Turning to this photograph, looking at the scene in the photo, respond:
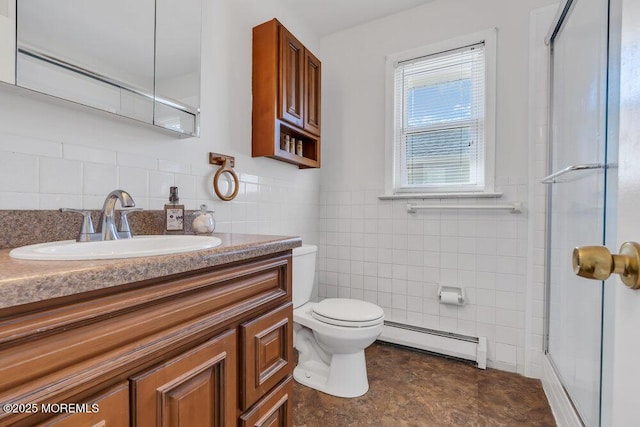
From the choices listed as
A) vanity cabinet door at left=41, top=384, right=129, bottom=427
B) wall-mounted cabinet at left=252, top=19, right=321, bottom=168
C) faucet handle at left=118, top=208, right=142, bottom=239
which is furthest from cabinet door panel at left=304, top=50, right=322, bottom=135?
vanity cabinet door at left=41, top=384, right=129, bottom=427

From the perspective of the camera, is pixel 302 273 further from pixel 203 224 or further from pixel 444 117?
pixel 444 117

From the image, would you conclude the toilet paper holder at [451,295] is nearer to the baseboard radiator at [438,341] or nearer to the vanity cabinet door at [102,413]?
the baseboard radiator at [438,341]

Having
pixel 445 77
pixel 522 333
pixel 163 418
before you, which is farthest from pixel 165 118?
pixel 522 333

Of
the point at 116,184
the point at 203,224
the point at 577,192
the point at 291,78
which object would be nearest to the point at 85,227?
the point at 116,184

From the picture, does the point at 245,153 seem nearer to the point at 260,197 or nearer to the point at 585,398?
the point at 260,197

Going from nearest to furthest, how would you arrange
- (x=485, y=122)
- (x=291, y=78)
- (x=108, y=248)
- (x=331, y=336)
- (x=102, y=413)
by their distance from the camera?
1. (x=102, y=413)
2. (x=108, y=248)
3. (x=331, y=336)
4. (x=291, y=78)
5. (x=485, y=122)

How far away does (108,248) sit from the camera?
874 mm

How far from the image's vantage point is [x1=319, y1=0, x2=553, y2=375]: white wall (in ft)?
6.07

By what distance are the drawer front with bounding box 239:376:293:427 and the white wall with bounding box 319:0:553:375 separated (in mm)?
1357

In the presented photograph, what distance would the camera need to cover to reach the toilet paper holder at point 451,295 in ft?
6.35

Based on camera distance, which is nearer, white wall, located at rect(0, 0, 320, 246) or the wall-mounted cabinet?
white wall, located at rect(0, 0, 320, 246)

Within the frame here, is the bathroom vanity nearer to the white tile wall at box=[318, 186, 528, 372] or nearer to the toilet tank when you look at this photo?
the toilet tank

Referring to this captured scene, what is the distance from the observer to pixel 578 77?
4.31ft

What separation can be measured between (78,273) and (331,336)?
1.28 metres
